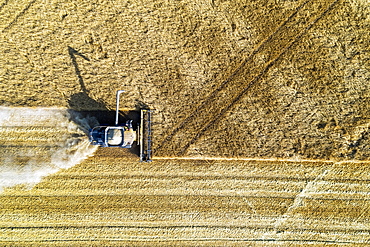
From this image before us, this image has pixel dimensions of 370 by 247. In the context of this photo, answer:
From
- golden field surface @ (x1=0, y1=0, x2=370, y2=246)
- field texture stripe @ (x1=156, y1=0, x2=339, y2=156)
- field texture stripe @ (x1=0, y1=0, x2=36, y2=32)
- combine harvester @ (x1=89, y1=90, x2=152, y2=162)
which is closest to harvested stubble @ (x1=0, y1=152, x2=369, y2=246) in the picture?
golden field surface @ (x1=0, y1=0, x2=370, y2=246)

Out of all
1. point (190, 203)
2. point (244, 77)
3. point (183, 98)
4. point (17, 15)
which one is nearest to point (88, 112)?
point (183, 98)

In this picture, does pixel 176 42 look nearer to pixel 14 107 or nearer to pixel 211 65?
pixel 211 65

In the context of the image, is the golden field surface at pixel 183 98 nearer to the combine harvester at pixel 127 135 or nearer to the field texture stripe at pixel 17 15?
the field texture stripe at pixel 17 15

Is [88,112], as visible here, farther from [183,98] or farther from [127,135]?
[183,98]

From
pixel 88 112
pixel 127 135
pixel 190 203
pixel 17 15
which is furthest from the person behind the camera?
pixel 190 203

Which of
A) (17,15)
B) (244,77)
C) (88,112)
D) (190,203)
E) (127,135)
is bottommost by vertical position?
(190,203)

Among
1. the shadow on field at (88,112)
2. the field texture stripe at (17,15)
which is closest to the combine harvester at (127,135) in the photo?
the shadow on field at (88,112)
